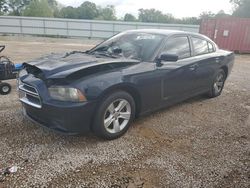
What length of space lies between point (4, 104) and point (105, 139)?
8.01ft

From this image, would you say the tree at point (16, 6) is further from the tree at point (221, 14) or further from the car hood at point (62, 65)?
the car hood at point (62, 65)

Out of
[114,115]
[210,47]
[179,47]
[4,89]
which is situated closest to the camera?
[114,115]

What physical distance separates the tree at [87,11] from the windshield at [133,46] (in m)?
63.0

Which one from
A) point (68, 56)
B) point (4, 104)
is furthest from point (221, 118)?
point (4, 104)

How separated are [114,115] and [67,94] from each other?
0.78m

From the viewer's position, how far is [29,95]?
3451 mm

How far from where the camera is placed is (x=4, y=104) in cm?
486

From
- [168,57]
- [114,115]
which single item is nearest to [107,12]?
[168,57]

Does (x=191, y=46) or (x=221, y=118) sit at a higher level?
(x=191, y=46)

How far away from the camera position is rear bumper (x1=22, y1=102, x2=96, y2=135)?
3092 mm

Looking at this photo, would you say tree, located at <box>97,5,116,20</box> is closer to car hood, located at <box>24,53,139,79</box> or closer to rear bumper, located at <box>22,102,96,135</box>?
car hood, located at <box>24,53,139,79</box>

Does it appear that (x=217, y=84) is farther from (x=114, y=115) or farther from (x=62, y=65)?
(x=62, y=65)

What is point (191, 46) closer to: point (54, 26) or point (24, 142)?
point (24, 142)

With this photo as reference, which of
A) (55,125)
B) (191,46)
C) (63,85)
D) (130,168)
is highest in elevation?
(191,46)
